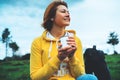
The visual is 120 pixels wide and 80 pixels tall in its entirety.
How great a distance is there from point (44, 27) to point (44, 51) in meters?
0.32

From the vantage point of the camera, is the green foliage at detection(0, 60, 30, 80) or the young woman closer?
the young woman

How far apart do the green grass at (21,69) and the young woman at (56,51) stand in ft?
16.8

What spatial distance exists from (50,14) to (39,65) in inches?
19.5

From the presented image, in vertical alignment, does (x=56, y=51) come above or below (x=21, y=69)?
above

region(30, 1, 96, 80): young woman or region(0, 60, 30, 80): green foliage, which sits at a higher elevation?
region(30, 1, 96, 80): young woman

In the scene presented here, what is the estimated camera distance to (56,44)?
10.4ft

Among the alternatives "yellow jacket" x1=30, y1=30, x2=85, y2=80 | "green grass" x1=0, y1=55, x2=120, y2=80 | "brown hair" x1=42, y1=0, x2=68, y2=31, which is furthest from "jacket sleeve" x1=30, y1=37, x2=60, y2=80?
"green grass" x1=0, y1=55, x2=120, y2=80

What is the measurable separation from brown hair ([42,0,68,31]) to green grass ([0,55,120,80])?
198 inches

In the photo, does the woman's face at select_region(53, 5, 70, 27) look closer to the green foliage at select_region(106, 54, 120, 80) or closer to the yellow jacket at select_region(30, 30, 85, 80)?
the yellow jacket at select_region(30, 30, 85, 80)

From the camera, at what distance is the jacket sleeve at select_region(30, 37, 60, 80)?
9.64 ft

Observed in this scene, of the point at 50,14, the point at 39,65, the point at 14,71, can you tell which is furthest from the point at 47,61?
the point at 14,71

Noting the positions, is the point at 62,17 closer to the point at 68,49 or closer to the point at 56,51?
the point at 56,51

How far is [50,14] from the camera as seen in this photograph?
3283 millimetres

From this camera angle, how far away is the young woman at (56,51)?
2.90 meters
